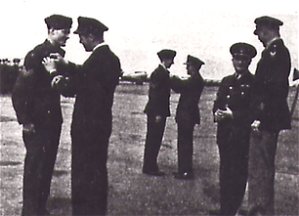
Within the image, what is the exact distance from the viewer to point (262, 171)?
3674 mm

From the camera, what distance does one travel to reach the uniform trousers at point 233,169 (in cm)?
374

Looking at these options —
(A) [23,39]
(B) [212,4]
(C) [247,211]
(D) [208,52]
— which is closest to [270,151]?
(C) [247,211]

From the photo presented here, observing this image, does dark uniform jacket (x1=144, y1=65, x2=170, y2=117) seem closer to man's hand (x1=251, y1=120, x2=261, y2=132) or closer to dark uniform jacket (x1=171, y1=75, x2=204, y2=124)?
dark uniform jacket (x1=171, y1=75, x2=204, y2=124)

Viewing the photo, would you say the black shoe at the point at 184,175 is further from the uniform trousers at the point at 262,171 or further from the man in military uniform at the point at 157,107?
the uniform trousers at the point at 262,171

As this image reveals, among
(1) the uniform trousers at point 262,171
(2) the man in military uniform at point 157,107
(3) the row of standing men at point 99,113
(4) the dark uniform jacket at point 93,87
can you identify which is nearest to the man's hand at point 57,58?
(3) the row of standing men at point 99,113

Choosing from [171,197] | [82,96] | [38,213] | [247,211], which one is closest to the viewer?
[82,96]

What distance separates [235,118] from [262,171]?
1.31 feet

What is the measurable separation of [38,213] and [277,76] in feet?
5.86

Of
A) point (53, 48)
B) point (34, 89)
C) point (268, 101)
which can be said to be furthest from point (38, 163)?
point (268, 101)

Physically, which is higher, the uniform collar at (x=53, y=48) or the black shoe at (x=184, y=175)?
the uniform collar at (x=53, y=48)

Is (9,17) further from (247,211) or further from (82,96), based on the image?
(247,211)

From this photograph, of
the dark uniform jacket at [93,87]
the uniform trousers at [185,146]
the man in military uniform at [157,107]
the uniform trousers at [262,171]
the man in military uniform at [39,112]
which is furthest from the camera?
the uniform trousers at [185,146]

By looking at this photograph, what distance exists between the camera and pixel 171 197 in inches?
165

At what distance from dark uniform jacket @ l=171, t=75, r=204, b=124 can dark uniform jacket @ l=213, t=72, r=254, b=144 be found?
1.01m
